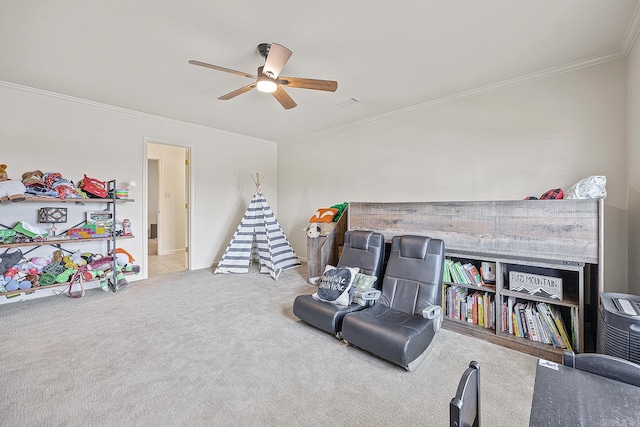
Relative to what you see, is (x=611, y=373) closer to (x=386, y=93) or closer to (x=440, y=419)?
(x=440, y=419)

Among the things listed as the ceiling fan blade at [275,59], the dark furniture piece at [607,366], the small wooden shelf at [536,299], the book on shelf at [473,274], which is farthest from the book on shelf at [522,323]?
the ceiling fan blade at [275,59]

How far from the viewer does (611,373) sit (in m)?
1.02

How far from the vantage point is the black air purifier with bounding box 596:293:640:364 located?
5.42 ft

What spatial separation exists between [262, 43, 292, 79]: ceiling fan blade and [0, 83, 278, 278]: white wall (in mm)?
3033

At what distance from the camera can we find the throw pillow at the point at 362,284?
2763 millimetres

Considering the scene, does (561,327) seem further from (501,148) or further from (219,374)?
(219,374)

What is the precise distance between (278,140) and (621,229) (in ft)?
18.1

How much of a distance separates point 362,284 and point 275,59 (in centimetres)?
225

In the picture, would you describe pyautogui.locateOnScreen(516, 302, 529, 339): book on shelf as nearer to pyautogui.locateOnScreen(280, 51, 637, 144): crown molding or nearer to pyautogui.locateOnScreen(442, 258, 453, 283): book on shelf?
pyautogui.locateOnScreen(442, 258, 453, 283): book on shelf

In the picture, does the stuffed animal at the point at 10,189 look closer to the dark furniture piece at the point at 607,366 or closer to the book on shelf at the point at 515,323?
the dark furniture piece at the point at 607,366

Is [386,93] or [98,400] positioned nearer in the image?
[98,400]

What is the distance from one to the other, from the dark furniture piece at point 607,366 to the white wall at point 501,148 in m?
2.45

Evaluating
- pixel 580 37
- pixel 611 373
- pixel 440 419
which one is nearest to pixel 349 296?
pixel 440 419

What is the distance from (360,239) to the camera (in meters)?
3.25
